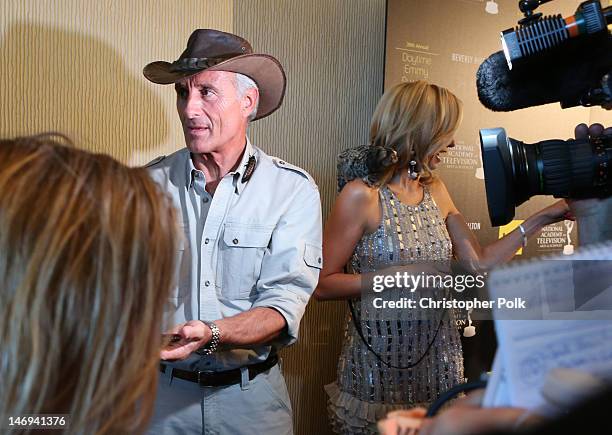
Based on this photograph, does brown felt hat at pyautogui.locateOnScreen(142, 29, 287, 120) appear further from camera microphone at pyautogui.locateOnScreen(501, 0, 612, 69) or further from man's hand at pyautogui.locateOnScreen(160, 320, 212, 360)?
camera microphone at pyautogui.locateOnScreen(501, 0, 612, 69)

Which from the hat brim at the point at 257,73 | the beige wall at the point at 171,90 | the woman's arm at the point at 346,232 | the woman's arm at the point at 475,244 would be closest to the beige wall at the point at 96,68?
the beige wall at the point at 171,90

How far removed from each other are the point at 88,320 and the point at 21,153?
19 cm

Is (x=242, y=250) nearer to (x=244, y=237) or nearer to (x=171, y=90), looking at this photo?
(x=244, y=237)

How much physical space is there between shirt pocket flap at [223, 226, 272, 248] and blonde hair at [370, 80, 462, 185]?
43 cm

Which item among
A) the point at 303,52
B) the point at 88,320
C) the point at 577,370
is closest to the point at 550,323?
the point at 577,370

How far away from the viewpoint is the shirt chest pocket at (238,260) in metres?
1.55

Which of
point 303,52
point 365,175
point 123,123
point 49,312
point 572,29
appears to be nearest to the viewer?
point 49,312

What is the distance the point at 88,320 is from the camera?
60 centimetres

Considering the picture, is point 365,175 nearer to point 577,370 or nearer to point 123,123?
point 123,123

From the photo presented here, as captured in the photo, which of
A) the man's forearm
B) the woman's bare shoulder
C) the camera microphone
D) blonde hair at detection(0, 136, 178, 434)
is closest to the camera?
blonde hair at detection(0, 136, 178, 434)

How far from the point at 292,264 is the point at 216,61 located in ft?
1.87

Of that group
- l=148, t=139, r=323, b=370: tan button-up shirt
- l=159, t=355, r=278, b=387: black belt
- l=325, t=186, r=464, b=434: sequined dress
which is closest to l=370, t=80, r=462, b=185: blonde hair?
l=325, t=186, r=464, b=434: sequined dress

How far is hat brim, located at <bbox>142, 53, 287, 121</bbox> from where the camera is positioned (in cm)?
162

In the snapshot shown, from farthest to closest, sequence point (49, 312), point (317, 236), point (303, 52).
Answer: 1. point (303, 52)
2. point (317, 236)
3. point (49, 312)
